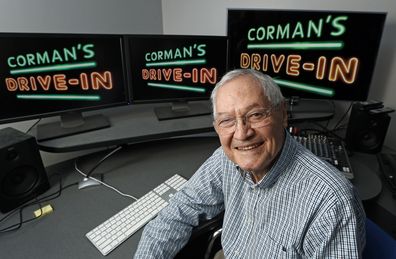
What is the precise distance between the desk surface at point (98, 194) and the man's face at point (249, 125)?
0.50 metres

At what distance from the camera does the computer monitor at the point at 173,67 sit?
1.33 metres

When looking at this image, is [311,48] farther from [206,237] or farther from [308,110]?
[206,237]

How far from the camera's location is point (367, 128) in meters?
1.32

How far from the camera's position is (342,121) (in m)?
1.65

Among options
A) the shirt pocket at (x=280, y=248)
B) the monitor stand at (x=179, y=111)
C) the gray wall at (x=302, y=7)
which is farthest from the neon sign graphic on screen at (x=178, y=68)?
the shirt pocket at (x=280, y=248)

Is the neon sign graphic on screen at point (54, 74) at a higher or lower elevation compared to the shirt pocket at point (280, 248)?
higher

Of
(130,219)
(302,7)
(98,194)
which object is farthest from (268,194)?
(302,7)

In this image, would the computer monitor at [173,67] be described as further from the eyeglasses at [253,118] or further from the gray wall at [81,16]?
the eyeglasses at [253,118]

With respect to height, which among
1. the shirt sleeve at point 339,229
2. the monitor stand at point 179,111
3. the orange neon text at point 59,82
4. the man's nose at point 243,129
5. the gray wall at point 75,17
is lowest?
the shirt sleeve at point 339,229

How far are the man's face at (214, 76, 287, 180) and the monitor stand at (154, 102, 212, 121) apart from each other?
69cm

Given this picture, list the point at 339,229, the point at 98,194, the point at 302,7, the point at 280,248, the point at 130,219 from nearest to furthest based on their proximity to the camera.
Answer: the point at 339,229 → the point at 280,248 → the point at 130,219 → the point at 98,194 → the point at 302,7

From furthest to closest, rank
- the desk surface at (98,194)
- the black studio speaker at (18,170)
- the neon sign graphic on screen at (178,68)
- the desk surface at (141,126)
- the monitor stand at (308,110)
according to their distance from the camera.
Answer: the monitor stand at (308,110) → the neon sign graphic on screen at (178,68) → the desk surface at (141,126) → the black studio speaker at (18,170) → the desk surface at (98,194)

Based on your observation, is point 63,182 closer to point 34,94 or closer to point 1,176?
point 1,176

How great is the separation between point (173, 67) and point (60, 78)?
1.74ft
